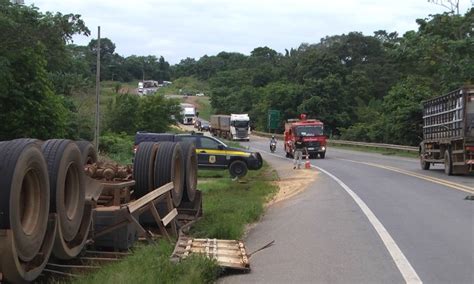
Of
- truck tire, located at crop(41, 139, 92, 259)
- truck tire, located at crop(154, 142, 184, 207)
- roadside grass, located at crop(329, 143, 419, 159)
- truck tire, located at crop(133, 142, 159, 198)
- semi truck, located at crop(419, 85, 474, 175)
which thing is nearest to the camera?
truck tire, located at crop(41, 139, 92, 259)

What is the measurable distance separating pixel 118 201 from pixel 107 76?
17727 cm

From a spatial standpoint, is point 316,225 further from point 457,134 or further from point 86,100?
point 86,100

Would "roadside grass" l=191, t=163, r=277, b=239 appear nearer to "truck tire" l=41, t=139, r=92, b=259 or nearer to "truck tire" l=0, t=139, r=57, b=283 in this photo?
"truck tire" l=41, t=139, r=92, b=259

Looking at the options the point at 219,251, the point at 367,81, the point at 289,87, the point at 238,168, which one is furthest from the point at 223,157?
the point at 367,81

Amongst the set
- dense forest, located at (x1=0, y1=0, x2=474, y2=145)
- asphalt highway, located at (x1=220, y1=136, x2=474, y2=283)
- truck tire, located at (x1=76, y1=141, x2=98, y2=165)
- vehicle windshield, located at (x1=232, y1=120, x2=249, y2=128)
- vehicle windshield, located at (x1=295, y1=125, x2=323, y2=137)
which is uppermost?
dense forest, located at (x1=0, y1=0, x2=474, y2=145)

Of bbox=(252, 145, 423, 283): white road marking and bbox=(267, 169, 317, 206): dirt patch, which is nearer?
bbox=(252, 145, 423, 283): white road marking

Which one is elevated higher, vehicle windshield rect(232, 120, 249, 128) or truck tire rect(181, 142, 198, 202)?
vehicle windshield rect(232, 120, 249, 128)

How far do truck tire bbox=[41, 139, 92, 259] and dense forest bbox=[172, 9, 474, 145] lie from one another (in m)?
28.2

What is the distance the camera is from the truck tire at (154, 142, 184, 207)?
1037 cm

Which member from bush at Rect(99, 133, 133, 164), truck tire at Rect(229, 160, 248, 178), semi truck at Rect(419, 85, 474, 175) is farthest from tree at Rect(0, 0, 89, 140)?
semi truck at Rect(419, 85, 474, 175)

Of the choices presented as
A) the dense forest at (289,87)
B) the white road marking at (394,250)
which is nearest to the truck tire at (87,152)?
the white road marking at (394,250)

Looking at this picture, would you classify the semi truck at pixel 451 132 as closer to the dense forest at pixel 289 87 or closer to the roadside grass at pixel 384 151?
the dense forest at pixel 289 87

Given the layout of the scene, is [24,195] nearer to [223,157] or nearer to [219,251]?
[219,251]

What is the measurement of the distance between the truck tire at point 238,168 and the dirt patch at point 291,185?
1.86 meters
